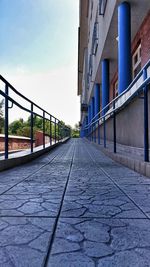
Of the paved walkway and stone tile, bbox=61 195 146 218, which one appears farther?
stone tile, bbox=61 195 146 218

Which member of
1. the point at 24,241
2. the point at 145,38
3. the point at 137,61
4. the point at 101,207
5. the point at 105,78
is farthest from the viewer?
the point at 105,78

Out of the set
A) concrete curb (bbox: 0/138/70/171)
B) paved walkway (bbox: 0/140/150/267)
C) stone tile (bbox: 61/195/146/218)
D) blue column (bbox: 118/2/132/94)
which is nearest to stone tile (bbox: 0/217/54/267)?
paved walkway (bbox: 0/140/150/267)

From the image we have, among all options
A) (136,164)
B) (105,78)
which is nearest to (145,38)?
(105,78)

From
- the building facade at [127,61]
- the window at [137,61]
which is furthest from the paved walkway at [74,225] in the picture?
the window at [137,61]

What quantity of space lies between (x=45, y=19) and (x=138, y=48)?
521 inches

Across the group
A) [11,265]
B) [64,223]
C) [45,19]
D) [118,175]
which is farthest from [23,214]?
[45,19]

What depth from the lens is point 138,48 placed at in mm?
9766

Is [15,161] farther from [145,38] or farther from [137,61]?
[137,61]

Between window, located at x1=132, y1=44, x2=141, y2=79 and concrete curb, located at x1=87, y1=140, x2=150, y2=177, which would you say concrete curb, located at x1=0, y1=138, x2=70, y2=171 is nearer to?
concrete curb, located at x1=87, y1=140, x2=150, y2=177

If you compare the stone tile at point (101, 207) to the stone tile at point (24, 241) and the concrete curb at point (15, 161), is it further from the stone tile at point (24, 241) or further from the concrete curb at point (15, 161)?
the concrete curb at point (15, 161)

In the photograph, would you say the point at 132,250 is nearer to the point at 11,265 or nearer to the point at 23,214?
the point at 11,265

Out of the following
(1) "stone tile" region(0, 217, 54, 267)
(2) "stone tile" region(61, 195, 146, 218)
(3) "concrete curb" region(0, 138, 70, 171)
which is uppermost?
(3) "concrete curb" region(0, 138, 70, 171)

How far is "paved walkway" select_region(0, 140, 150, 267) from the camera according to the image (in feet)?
4.57

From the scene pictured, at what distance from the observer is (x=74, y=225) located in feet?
6.04
